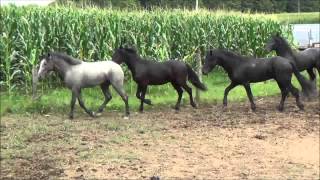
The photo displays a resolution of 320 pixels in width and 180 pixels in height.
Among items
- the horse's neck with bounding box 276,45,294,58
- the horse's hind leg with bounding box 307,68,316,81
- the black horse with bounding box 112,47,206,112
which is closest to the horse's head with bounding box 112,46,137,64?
the black horse with bounding box 112,47,206,112

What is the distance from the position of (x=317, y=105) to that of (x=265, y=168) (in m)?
6.24

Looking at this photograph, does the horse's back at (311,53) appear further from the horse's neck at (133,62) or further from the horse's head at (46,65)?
the horse's head at (46,65)

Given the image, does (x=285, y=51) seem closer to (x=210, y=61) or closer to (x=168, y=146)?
(x=210, y=61)

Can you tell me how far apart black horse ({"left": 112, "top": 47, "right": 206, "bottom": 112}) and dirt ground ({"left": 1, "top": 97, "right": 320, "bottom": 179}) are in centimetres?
62

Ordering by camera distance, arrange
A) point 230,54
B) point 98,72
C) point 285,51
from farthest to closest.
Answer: point 285,51
point 230,54
point 98,72

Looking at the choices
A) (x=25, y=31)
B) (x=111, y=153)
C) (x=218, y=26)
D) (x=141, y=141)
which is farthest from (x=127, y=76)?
(x=111, y=153)

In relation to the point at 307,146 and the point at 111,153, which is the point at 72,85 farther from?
the point at 307,146

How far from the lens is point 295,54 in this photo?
13414mm

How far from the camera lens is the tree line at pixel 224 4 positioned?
60.1 feet

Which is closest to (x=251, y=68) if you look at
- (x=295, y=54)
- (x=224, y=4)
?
(x=295, y=54)

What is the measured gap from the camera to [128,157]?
25.6ft

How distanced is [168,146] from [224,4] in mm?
17556

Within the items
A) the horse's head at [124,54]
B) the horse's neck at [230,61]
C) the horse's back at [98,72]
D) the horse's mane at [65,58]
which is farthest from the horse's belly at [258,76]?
the horse's mane at [65,58]

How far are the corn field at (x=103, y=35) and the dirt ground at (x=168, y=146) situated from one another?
212 centimetres
